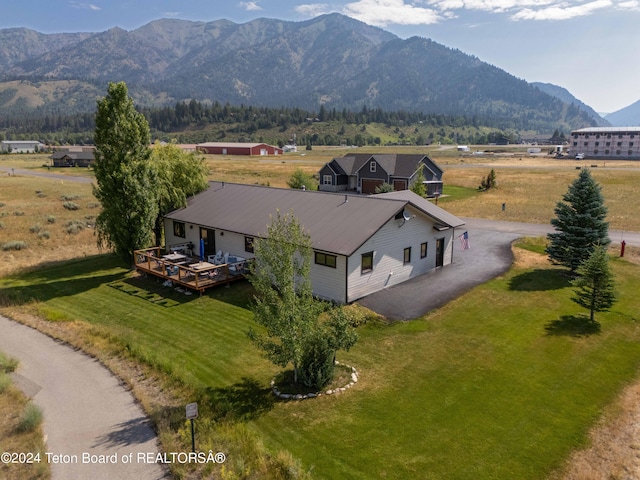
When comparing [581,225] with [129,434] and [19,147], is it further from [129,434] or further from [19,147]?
[19,147]

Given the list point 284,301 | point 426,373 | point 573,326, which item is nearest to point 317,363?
point 284,301

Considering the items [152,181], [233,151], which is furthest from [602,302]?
[233,151]

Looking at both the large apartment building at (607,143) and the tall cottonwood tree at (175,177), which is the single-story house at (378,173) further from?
the large apartment building at (607,143)

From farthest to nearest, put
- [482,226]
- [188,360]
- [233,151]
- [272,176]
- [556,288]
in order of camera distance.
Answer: [233,151] < [272,176] < [482,226] < [556,288] < [188,360]

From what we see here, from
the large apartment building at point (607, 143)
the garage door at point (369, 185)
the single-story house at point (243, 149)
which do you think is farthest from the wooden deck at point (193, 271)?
the large apartment building at point (607, 143)

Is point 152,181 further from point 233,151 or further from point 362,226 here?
point 233,151

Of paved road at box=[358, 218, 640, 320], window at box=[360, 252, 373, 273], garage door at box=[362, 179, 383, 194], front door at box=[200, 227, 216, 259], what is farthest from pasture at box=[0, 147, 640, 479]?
garage door at box=[362, 179, 383, 194]

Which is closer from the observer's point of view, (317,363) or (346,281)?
(317,363)
